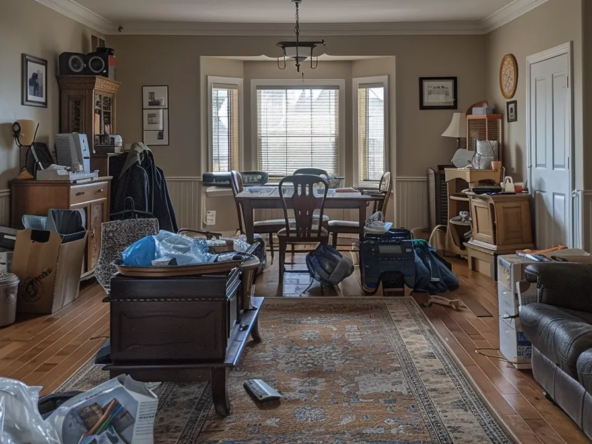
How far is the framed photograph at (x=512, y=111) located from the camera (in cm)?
643

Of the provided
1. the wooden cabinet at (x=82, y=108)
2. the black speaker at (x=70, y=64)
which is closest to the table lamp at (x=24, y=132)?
the wooden cabinet at (x=82, y=108)

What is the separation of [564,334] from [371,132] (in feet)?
18.9

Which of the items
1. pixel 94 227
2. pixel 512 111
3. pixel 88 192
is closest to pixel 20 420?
pixel 88 192

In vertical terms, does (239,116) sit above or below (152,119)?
above

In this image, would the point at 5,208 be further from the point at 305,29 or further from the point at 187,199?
the point at 305,29

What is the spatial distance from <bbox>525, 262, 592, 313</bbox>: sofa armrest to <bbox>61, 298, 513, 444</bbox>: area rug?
579 mm

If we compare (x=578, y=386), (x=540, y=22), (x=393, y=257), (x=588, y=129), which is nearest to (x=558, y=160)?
(x=588, y=129)

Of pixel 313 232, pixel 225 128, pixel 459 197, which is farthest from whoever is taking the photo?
pixel 225 128

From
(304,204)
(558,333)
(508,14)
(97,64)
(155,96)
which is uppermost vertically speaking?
(508,14)

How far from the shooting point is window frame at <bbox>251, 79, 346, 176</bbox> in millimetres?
8141

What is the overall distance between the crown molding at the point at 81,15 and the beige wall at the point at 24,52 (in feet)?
0.19

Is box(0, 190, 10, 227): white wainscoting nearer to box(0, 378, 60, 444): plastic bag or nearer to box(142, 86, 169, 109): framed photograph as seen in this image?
box(142, 86, 169, 109): framed photograph

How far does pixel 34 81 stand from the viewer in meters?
5.52

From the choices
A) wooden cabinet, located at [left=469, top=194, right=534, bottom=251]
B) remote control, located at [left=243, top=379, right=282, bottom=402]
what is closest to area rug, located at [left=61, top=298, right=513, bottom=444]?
remote control, located at [left=243, top=379, right=282, bottom=402]
